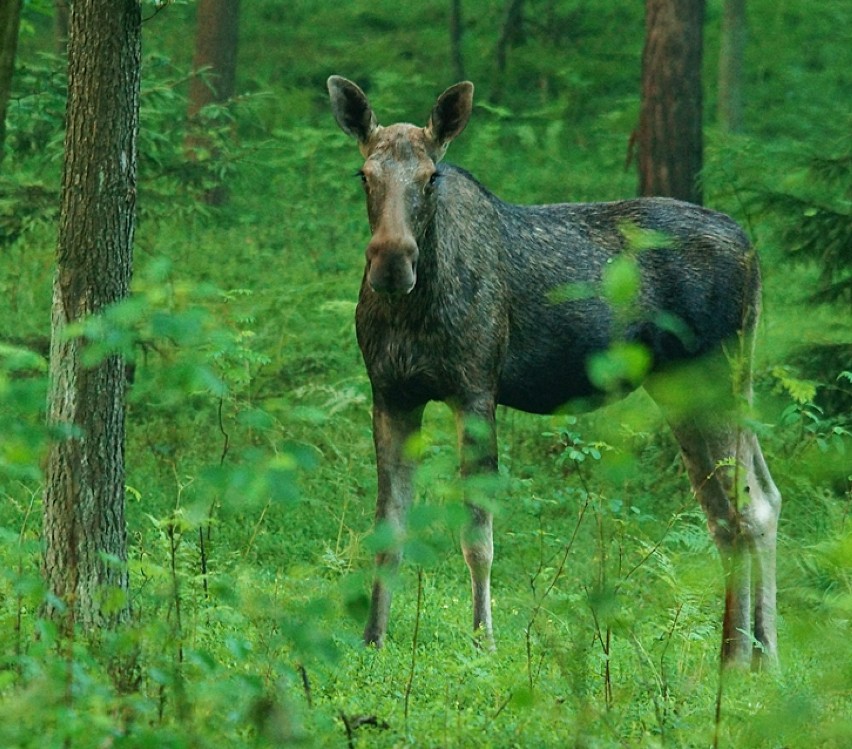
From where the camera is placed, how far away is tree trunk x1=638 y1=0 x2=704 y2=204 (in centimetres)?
1648

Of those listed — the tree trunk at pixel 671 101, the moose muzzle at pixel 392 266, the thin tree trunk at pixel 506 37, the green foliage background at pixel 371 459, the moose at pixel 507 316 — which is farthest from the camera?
the thin tree trunk at pixel 506 37

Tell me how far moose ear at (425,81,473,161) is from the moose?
11 mm

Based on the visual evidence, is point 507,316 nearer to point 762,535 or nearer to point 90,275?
point 762,535

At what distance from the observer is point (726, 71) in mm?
22422

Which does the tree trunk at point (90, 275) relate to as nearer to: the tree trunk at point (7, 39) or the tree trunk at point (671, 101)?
the tree trunk at point (7, 39)

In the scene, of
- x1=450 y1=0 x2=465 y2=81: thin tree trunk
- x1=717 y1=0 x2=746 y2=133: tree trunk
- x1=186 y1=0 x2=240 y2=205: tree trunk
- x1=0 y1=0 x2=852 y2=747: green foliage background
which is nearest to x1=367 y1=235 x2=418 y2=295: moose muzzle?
x1=0 y1=0 x2=852 y2=747: green foliage background

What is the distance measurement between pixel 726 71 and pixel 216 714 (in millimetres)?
18980

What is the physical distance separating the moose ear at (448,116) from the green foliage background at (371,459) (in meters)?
1.65

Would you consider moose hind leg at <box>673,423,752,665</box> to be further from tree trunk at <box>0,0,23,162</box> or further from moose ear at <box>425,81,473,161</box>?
tree trunk at <box>0,0,23,162</box>

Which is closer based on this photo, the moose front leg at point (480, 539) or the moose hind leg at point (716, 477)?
the moose front leg at point (480, 539)

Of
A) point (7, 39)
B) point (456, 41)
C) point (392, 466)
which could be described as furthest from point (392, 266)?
point (456, 41)

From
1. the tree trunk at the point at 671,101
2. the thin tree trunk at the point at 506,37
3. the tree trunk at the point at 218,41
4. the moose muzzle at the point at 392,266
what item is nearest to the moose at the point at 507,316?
the moose muzzle at the point at 392,266

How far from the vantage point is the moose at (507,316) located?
8.09 m

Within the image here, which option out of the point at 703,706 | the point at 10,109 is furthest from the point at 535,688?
the point at 10,109
